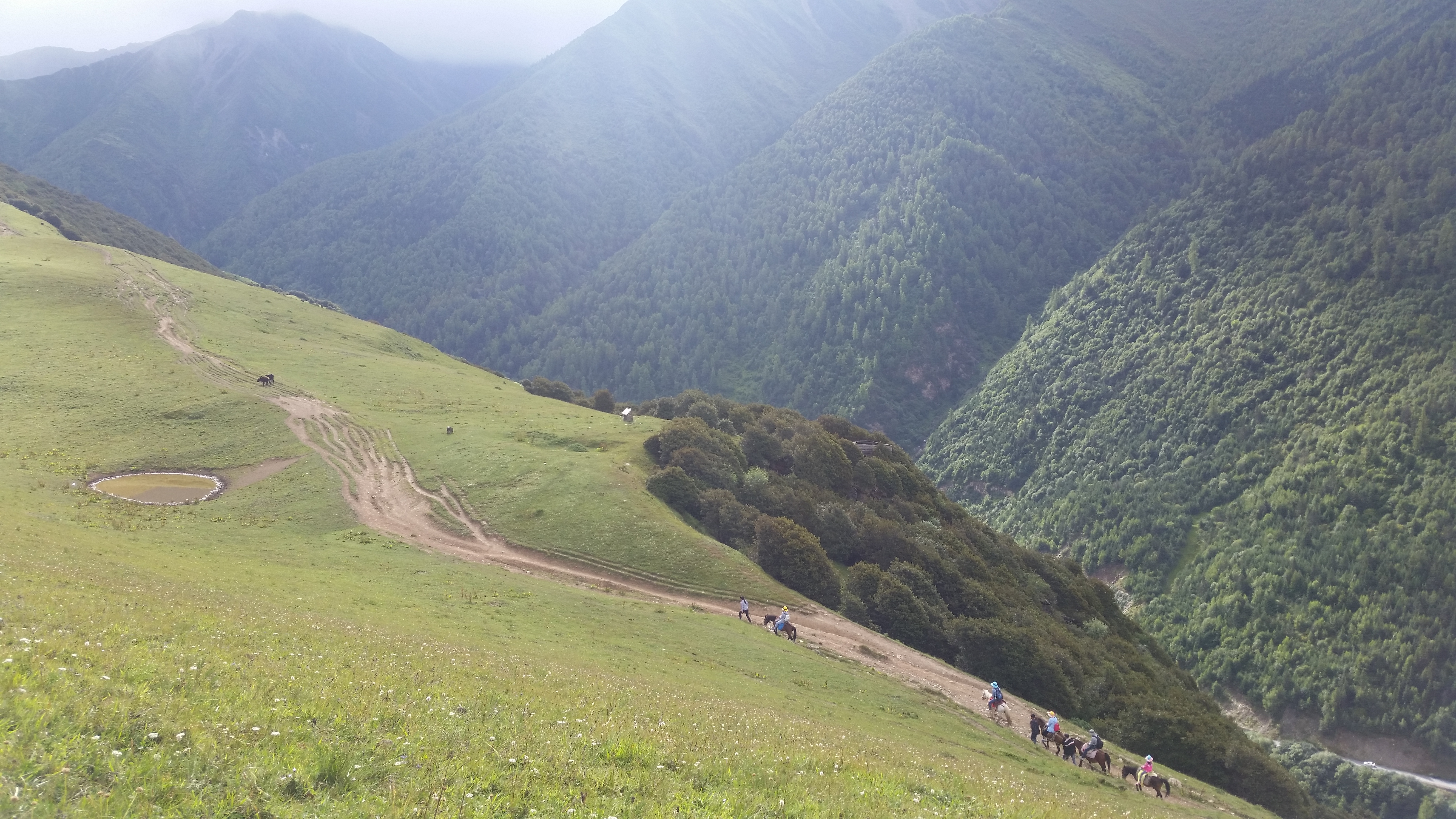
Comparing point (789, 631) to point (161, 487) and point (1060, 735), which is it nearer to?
point (1060, 735)

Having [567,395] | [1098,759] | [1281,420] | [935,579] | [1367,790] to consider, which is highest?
[1281,420]

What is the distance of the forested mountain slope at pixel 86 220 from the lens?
387 ft

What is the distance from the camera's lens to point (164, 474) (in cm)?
4681

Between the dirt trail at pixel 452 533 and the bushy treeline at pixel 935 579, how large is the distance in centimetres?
443

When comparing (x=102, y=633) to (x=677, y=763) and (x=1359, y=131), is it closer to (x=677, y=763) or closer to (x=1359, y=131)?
(x=677, y=763)

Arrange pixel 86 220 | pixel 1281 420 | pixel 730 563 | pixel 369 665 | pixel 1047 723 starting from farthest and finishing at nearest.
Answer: pixel 86 220, pixel 1281 420, pixel 730 563, pixel 1047 723, pixel 369 665

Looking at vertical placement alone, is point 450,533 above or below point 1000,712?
below

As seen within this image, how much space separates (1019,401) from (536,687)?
156 metres

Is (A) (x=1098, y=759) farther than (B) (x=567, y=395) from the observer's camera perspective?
No

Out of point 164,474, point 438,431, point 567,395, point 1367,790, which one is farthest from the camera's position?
point 567,395

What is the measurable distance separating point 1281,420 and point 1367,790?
61.5 meters

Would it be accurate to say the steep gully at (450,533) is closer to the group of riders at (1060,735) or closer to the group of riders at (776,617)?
the group of riders at (776,617)

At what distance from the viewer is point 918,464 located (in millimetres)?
164375

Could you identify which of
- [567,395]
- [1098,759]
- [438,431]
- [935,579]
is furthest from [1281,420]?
[438,431]
